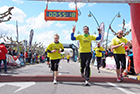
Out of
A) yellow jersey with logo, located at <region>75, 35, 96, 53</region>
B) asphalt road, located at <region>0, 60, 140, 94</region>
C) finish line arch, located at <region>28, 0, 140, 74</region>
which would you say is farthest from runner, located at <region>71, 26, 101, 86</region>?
finish line arch, located at <region>28, 0, 140, 74</region>

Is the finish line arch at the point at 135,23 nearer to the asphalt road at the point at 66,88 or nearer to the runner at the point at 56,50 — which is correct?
the asphalt road at the point at 66,88

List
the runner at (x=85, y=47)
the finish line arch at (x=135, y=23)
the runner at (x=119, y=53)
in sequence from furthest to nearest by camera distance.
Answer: the finish line arch at (x=135, y=23)
the runner at (x=119, y=53)
the runner at (x=85, y=47)

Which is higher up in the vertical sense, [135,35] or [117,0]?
[117,0]

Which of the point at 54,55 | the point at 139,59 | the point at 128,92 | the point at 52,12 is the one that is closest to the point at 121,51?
the point at 139,59

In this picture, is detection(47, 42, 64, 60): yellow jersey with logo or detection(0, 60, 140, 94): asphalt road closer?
detection(0, 60, 140, 94): asphalt road

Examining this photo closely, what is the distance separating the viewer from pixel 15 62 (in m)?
13.5

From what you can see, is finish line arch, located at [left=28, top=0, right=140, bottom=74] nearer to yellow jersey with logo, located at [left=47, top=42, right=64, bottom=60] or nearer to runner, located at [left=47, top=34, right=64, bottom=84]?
runner, located at [left=47, top=34, right=64, bottom=84]

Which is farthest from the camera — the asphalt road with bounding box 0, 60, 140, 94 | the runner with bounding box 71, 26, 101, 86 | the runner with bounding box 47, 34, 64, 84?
the runner with bounding box 47, 34, 64, 84

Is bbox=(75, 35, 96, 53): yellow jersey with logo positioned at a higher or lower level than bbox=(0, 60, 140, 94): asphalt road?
higher

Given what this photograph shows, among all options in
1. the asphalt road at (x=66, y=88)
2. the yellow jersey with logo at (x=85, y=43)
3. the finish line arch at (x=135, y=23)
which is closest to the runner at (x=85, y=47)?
the yellow jersey with logo at (x=85, y=43)

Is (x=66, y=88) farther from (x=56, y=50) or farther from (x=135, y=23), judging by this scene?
(x=135, y=23)

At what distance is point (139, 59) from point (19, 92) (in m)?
5.22

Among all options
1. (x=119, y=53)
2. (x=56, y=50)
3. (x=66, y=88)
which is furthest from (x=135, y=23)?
(x=66, y=88)

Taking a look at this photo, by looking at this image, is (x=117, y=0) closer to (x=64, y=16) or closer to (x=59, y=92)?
(x=64, y=16)
